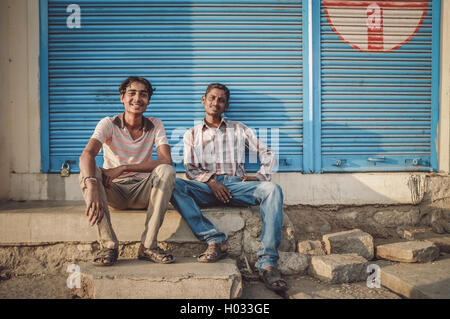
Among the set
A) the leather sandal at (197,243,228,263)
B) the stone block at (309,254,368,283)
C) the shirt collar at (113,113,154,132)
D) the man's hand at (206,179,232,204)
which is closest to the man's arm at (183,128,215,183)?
the man's hand at (206,179,232,204)

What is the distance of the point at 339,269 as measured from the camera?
269 centimetres

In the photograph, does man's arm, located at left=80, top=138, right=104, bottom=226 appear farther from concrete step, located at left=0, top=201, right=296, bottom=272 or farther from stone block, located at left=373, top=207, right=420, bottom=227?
stone block, located at left=373, top=207, right=420, bottom=227

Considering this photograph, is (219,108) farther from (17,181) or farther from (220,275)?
(17,181)

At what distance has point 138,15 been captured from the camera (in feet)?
12.7

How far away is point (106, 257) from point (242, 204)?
1.31m

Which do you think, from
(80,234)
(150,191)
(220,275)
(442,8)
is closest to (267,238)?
(220,275)

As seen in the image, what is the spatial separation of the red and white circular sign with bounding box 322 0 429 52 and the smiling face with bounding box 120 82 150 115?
2.43 meters

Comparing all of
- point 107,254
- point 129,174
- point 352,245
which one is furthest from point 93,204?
point 352,245

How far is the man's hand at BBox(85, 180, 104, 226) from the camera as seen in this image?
254 centimetres

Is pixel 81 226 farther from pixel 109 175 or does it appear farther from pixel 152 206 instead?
pixel 152 206

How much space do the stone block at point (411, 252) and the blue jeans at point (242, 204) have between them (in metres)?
1.24

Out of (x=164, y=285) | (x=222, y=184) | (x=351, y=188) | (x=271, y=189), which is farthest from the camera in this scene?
(x=351, y=188)

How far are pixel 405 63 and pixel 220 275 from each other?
11.1 ft

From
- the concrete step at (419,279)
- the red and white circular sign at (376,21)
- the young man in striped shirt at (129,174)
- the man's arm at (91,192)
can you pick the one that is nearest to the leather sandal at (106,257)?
the young man in striped shirt at (129,174)
